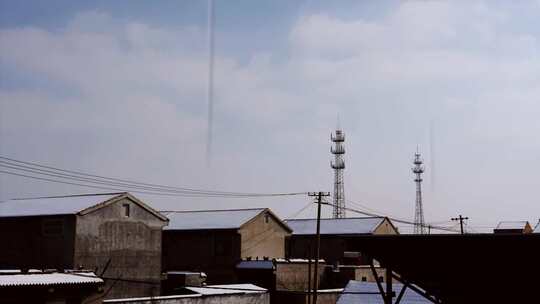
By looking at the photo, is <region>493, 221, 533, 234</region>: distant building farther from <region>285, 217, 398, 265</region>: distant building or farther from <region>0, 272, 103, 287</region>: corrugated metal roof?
<region>0, 272, 103, 287</region>: corrugated metal roof

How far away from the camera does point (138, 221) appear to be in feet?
139

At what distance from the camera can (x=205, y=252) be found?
5084 centimetres

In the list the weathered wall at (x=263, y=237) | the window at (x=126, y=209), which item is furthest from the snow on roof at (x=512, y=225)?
the window at (x=126, y=209)

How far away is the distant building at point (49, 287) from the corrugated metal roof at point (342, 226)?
3544 centimetres

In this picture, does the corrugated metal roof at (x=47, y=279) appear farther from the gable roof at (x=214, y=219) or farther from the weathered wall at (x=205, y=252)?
the gable roof at (x=214, y=219)

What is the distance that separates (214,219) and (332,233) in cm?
1444

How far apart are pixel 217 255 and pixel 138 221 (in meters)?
10.2

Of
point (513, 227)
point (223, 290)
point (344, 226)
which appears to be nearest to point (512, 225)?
point (513, 227)

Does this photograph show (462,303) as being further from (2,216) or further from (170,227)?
(170,227)

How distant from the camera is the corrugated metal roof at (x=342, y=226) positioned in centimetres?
6278

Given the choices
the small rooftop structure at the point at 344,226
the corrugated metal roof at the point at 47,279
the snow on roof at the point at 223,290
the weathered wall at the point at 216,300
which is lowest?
the weathered wall at the point at 216,300

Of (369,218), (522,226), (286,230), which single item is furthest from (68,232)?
(522,226)

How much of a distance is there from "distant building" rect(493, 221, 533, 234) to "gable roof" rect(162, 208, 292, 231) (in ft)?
88.2

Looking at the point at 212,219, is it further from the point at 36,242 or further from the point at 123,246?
the point at 36,242
